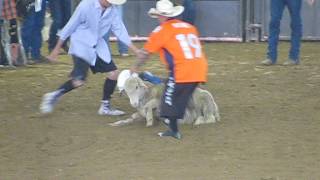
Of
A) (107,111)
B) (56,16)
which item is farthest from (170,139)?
(56,16)

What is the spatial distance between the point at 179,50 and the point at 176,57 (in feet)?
0.23

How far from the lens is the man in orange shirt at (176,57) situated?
22.3ft

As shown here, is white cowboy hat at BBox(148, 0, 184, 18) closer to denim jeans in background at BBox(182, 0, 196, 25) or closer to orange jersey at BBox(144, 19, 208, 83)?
orange jersey at BBox(144, 19, 208, 83)

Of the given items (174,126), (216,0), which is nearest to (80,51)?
(174,126)

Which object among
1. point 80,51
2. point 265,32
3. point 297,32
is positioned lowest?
point 265,32

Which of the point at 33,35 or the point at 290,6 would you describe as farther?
the point at 33,35

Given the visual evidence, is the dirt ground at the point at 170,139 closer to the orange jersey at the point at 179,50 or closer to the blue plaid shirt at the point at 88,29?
the orange jersey at the point at 179,50

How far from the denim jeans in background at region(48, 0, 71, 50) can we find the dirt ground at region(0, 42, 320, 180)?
2.51 m

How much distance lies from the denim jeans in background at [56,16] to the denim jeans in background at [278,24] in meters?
3.69

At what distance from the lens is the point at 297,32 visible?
11539 mm

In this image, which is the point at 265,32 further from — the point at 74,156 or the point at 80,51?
the point at 74,156

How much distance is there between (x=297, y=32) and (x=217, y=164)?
588 centimetres

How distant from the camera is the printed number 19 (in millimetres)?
6812

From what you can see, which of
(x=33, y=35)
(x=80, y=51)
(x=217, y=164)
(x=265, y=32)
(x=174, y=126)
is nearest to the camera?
(x=217, y=164)
